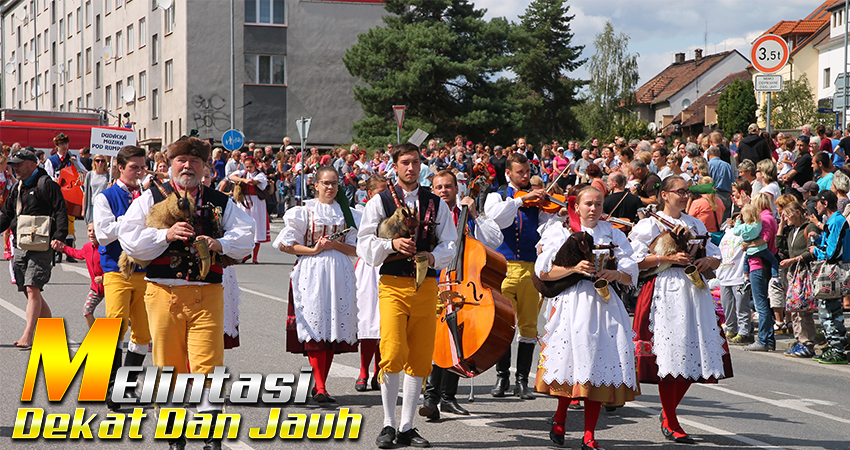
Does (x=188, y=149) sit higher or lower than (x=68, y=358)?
higher

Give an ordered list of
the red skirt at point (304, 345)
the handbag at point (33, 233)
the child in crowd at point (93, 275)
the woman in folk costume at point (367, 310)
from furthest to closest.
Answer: the handbag at point (33, 233), the child in crowd at point (93, 275), the woman in folk costume at point (367, 310), the red skirt at point (304, 345)

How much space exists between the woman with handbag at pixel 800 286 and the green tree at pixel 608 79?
61.7m

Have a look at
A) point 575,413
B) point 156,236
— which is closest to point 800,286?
point 575,413

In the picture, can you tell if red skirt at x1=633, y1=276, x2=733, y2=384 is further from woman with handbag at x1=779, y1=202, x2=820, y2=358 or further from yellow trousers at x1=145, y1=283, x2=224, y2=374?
woman with handbag at x1=779, y1=202, x2=820, y2=358

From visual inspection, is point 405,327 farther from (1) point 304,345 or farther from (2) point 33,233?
(2) point 33,233

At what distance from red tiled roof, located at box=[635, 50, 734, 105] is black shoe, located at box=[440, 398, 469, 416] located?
82.2 metres

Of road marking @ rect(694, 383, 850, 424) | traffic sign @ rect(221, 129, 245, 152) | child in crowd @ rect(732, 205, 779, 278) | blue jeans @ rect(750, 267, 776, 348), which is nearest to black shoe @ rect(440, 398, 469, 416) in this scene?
road marking @ rect(694, 383, 850, 424)

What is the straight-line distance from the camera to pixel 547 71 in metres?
52.2

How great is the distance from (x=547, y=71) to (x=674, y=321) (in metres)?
46.8

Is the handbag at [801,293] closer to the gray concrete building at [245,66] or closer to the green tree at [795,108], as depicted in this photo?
the green tree at [795,108]

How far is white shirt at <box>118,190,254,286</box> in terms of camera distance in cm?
550

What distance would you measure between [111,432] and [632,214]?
723 cm

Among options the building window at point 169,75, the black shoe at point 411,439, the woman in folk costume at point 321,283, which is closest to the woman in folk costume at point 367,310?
the woman in folk costume at point 321,283

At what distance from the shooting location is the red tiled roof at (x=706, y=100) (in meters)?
80.1
